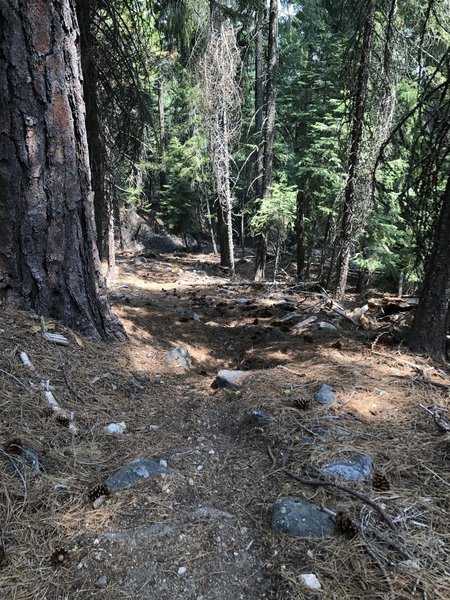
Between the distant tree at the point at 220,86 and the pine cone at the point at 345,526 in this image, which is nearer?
the pine cone at the point at 345,526

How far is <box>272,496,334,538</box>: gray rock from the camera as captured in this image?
6.35ft

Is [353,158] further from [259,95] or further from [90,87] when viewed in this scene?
[259,95]

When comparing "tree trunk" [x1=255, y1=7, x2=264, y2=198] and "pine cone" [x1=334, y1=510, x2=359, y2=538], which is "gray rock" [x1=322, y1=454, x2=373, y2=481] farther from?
"tree trunk" [x1=255, y1=7, x2=264, y2=198]

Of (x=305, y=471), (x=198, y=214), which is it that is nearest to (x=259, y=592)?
(x=305, y=471)

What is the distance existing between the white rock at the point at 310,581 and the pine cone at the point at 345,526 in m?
0.25

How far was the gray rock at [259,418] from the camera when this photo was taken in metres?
2.90

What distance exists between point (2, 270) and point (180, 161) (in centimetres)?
1630

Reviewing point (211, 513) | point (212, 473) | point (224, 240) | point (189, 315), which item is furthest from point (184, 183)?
point (211, 513)

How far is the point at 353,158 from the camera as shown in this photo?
773 centimetres

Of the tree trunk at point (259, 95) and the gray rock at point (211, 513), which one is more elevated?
the tree trunk at point (259, 95)

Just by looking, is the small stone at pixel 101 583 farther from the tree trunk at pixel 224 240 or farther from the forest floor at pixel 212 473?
the tree trunk at pixel 224 240

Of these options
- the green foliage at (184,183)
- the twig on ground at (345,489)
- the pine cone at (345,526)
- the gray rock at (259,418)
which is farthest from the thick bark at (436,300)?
the green foliage at (184,183)

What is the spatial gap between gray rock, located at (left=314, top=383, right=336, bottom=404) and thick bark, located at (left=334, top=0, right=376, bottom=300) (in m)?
5.21

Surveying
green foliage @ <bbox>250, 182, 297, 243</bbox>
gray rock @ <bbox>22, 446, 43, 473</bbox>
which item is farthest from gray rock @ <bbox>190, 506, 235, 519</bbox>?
green foliage @ <bbox>250, 182, 297, 243</bbox>
